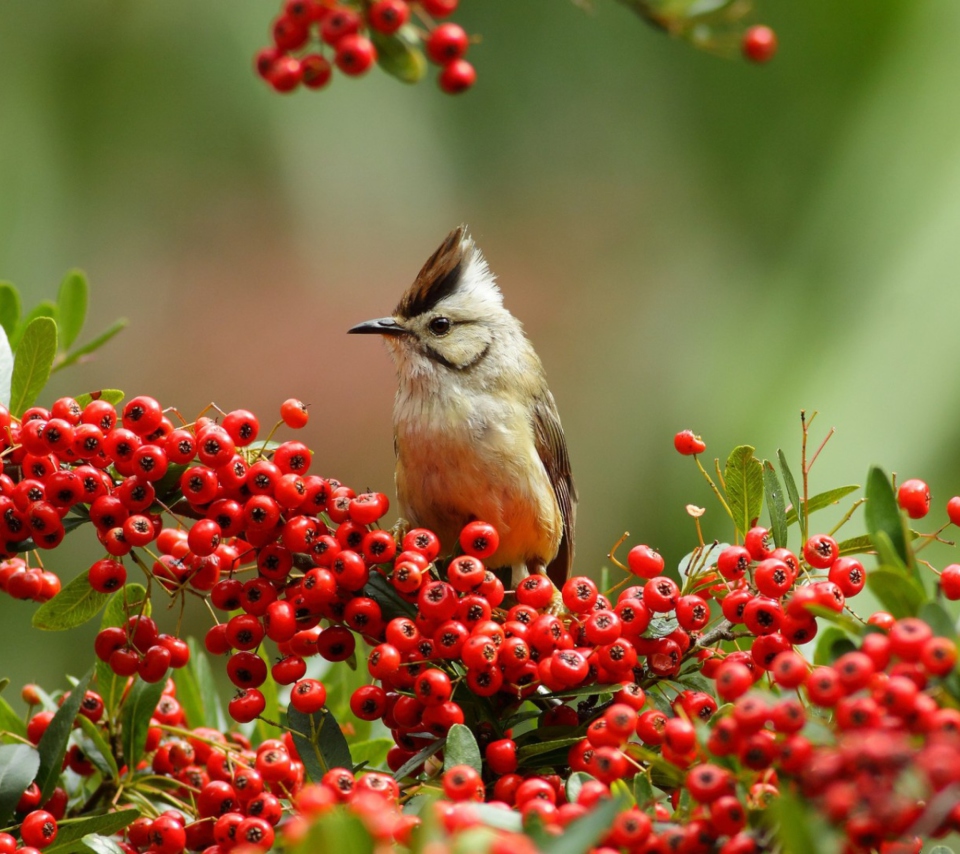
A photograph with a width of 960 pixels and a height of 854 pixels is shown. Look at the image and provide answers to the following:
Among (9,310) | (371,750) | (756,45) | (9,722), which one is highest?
(756,45)

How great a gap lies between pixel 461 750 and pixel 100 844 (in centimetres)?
55

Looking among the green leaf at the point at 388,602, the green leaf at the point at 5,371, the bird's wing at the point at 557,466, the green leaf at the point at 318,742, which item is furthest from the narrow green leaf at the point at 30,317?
the bird's wing at the point at 557,466

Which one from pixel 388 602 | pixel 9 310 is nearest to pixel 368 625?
pixel 388 602

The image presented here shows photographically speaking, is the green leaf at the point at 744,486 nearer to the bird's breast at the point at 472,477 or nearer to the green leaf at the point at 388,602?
the green leaf at the point at 388,602

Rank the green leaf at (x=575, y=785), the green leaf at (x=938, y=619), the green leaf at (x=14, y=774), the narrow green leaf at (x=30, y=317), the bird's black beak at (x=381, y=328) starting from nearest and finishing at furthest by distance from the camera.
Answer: the green leaf at (x=938, y=619) → the green leaf at (x=575, y=785) → the green leaf at (x=14, y=774) → the narrow green leaf at (x=30, y=317) → the bird's black beak at (x=381, y=328)

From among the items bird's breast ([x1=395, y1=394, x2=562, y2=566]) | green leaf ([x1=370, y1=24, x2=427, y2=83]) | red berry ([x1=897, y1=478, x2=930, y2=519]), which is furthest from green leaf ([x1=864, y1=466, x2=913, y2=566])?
bird's breast ([x1=395, y1=394, x2=562, y2=566])

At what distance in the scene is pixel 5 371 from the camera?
2.01 m

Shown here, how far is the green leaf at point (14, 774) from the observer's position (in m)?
1.72

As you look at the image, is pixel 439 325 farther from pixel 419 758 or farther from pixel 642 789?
pixel 642 789

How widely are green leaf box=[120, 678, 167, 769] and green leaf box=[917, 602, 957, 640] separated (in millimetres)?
1291

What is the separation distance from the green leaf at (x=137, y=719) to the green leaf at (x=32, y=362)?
0.54m

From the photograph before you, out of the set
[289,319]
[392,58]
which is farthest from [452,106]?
[392,58]

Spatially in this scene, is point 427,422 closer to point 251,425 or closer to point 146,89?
point 251,425

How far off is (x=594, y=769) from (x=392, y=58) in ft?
4.46
